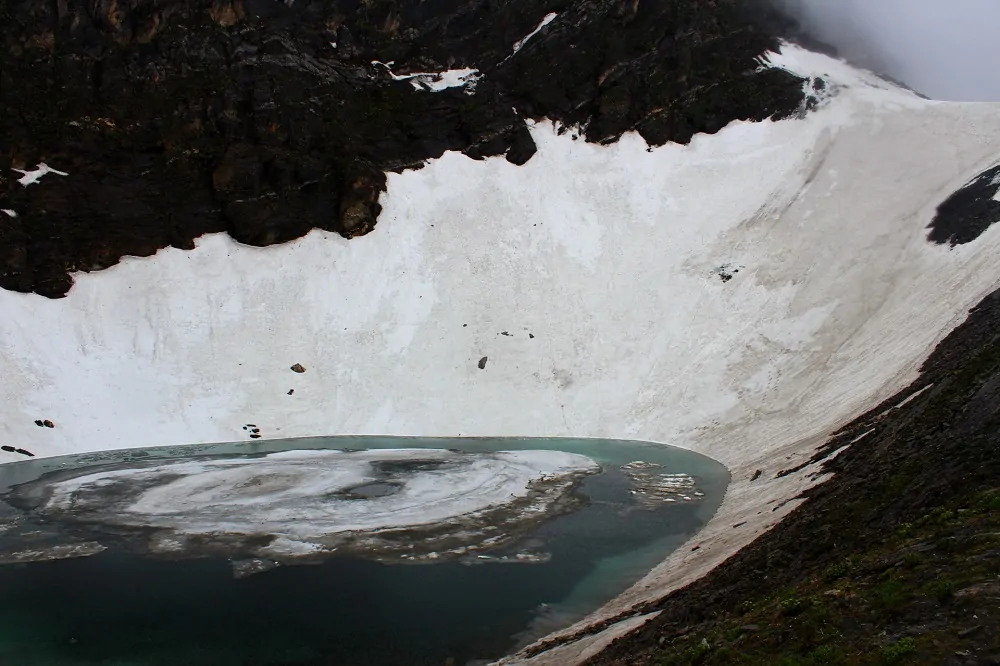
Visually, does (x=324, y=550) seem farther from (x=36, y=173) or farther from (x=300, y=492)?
(x=36, y=173)

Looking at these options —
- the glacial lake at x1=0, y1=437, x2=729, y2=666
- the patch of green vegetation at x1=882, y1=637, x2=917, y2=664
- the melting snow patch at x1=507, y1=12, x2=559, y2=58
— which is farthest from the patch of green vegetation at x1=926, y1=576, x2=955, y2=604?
the melting snow patch at x1=507, y1=12, x2=559, y2=58

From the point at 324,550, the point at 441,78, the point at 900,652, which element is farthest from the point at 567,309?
the point at 900,652

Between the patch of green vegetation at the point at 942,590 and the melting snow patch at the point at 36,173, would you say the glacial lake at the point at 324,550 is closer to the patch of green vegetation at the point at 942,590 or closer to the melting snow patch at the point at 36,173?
the patch of green vegetation at the point at 942,590

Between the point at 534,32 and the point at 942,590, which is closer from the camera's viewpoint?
the point at 942,590

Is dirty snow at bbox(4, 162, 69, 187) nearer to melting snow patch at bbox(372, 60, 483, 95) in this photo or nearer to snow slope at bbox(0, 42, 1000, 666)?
snow slope at bbox(0, 42, 1000, 666)

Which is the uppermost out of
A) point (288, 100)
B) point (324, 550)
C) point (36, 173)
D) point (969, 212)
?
point (288, 100)

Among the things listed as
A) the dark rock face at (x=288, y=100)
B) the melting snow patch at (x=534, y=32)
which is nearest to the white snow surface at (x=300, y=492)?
the dark rock face at (x=288, y=100)
